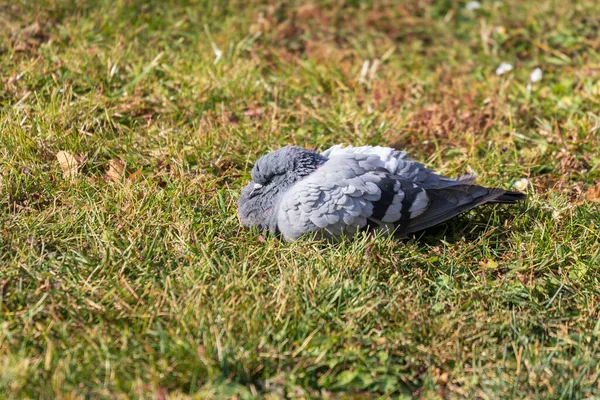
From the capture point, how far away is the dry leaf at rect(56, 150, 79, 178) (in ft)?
13.0

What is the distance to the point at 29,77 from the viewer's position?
4.66 meters

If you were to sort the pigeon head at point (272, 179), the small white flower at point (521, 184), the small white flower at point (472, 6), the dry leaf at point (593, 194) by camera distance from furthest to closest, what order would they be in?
the small white flower at point (472, 6)
the small white flower at point (521, 184)
the dry leaf at point (593, 194)
the pigeon head at point (272, 179)

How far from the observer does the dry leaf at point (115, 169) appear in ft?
13.3

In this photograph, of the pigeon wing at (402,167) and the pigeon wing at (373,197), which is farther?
the pigeon wing at (402,167)

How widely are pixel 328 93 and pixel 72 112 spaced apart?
1.89 metres

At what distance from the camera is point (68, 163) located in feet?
13.2

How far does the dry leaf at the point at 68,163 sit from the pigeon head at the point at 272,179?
1.03 m

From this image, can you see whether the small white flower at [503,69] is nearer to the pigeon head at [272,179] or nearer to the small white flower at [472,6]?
the small white flower at [472,6]

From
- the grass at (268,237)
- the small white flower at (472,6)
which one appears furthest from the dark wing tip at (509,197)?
the small white flower at (472,6)

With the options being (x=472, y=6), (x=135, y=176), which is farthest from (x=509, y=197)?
(x=472, y=6)

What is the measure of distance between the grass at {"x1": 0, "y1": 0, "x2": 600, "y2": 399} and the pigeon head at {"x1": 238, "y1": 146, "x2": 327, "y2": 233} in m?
0.11

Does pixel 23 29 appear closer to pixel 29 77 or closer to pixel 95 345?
pixel 29 77

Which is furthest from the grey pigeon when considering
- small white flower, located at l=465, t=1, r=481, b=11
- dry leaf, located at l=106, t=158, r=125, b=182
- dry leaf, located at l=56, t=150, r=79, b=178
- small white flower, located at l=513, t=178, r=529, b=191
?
small white flower, located at l=465, t=1, r=481, b=11

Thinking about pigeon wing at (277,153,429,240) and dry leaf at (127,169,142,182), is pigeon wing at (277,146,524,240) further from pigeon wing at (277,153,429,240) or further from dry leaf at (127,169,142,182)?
dry leaf at (127,169,142,182)
